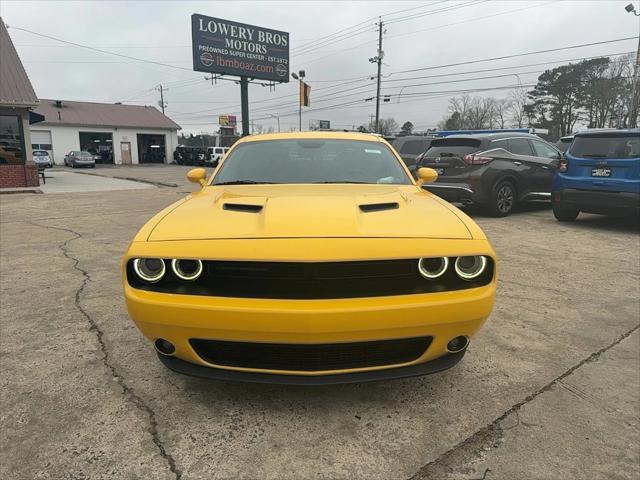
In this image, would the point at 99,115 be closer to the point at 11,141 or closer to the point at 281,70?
the point at 281,70

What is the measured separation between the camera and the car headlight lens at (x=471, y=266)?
232cm

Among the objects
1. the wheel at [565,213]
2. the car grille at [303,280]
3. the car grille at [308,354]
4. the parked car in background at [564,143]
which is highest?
the parked car in background at [564,143]

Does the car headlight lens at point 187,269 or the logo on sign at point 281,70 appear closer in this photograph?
the car headlight lens at point 187,269

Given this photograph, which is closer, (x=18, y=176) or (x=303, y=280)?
(x=303, y=280)

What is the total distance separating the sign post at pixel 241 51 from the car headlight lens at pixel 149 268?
2857 cm

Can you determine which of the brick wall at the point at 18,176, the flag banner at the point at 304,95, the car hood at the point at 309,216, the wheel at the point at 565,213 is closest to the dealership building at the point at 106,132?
the flag banner at the point at 304,95

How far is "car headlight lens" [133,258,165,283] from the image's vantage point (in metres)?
2.25

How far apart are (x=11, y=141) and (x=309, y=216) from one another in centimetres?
1941

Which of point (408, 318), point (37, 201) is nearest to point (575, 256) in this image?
point (408, 318)

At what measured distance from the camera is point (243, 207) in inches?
104

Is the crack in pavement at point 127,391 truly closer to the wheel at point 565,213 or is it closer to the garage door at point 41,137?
the wheel at point 565,213

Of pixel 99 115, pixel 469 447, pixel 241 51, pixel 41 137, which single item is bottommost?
pixel 469 447

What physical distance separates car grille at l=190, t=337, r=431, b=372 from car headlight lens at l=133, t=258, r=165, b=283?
0.37m

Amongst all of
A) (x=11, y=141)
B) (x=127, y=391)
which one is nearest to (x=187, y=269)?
(x=127, y=391)
